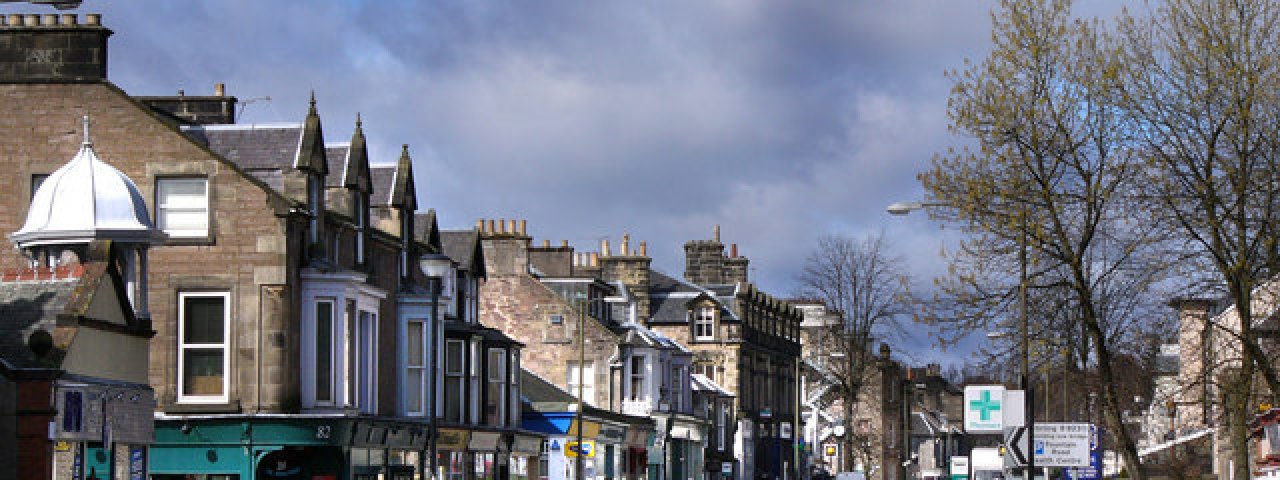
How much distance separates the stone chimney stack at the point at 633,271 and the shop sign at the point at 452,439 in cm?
3797

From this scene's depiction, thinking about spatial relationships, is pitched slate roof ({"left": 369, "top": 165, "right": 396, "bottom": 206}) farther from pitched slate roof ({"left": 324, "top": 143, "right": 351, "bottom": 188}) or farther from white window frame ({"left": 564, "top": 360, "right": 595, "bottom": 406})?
white window frame ({"left": 564, "top": 360, "right": 595, "bottom": 406})

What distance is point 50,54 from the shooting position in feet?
124

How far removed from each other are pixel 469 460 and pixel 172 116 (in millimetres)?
14625

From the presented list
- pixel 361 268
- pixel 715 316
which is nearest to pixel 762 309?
pixel 715 316

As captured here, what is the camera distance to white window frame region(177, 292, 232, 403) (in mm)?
37375

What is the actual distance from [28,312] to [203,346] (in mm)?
10837

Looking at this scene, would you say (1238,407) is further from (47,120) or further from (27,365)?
(47,120)

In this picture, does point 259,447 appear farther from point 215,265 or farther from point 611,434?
point 611,434

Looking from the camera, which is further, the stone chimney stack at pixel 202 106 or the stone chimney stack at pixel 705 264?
the stone chimney stack at pixel 705 264

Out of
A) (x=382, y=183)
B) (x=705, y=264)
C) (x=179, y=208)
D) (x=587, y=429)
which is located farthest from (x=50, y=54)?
(x=705, y=264)

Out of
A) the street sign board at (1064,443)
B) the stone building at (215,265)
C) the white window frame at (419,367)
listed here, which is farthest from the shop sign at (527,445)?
the street sign board at (1064,443)

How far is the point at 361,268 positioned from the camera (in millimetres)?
42625

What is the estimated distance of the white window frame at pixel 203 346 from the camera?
37375mm

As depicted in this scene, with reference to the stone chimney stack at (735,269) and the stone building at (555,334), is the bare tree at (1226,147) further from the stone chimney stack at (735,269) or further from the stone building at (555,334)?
the stone chimney stack at (735,269)
